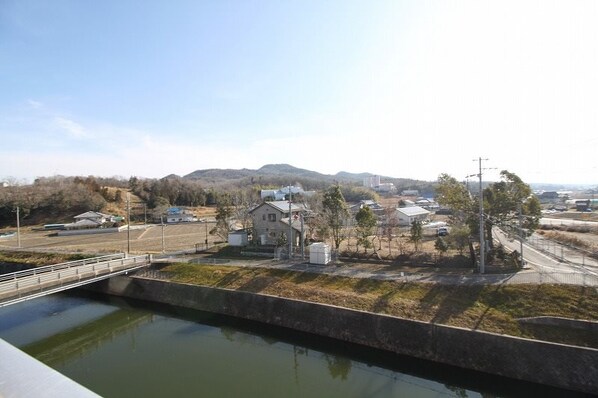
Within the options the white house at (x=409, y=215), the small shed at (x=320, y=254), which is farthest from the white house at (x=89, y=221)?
the white house at (x=409, y=215)

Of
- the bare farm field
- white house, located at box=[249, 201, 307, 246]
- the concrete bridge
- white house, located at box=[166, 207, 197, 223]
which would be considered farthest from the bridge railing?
white house, located at box=[166, 207, 197, 223]

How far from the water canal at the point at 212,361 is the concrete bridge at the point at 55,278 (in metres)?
2.22

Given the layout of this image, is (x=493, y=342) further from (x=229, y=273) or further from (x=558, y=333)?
(x=229, y=273)

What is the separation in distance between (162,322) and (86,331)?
3.80m

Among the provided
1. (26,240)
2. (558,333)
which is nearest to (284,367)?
(558,333)

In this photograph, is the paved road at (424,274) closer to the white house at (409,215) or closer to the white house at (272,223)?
the white house at (272,223)

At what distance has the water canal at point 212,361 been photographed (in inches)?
480

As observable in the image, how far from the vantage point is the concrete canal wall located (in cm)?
1139

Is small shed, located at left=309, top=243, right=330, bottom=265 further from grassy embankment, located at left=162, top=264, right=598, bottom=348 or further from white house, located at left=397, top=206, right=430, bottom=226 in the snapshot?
white house, located at left=397, top=206, right=430, bottom=226

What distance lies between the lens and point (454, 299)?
15406mm

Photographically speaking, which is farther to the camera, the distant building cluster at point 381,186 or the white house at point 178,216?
the distant building cluster at point 381,186

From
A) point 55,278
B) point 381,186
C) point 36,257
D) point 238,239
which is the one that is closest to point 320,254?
point 238,239

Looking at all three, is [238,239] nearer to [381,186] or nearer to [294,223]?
[294,223]

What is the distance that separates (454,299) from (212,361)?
11.1 m
